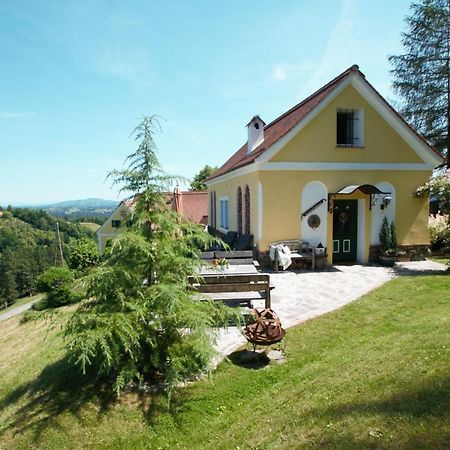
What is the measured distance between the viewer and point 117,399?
4793mm

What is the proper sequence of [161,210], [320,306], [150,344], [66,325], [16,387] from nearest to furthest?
[66,325] → [150,344] → [161,210] → [16,387] → [320,306]

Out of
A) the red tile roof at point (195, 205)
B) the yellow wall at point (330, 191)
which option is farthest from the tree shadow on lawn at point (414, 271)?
the red tile roof at point (195, 205)

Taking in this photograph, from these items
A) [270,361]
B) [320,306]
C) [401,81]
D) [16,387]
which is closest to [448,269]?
[320,306]

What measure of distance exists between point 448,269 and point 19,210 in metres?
165

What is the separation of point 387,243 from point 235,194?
7.28m

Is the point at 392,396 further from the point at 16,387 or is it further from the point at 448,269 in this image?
the point at 448,269

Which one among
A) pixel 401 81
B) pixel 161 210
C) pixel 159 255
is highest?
pixel 401 81

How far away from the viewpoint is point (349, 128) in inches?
528

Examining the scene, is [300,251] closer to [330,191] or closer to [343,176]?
[330,191]

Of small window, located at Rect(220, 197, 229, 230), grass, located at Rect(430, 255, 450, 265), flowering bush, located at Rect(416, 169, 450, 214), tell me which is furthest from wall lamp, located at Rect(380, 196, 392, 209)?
small window, located at Rect(220, 197, 229, 230)

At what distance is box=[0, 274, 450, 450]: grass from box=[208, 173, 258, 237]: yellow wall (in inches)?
283

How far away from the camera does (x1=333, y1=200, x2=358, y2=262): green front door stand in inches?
521

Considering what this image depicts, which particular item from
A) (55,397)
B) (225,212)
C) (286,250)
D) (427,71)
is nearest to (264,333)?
(55,397)

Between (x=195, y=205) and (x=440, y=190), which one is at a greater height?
(x=195, y=205)
